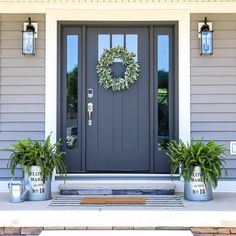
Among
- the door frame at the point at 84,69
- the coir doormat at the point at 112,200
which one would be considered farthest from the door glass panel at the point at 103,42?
the coir doormat at the point at 112,200

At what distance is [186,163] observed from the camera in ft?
13.8

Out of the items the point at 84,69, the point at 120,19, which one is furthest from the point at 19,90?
the point at 120,19

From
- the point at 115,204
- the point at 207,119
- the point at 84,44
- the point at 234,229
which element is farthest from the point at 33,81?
the point at 234,229

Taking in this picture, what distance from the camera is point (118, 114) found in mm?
4945

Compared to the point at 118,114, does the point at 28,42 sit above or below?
above

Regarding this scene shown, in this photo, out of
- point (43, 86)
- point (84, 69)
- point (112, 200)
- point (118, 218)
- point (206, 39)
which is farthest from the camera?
point (84, 69)

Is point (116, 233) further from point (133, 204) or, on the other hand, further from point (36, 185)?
point (36, 185)

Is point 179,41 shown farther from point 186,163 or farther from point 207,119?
point 186,163

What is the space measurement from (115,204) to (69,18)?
223 cm

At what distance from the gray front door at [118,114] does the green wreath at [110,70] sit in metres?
0.06

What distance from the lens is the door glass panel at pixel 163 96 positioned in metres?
4.91

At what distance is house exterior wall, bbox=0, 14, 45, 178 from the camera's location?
15.8 ft

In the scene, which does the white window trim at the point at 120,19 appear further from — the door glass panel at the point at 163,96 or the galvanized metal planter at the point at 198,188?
the galvanized metal planter at the point at 198,188

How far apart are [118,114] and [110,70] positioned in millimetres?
533
